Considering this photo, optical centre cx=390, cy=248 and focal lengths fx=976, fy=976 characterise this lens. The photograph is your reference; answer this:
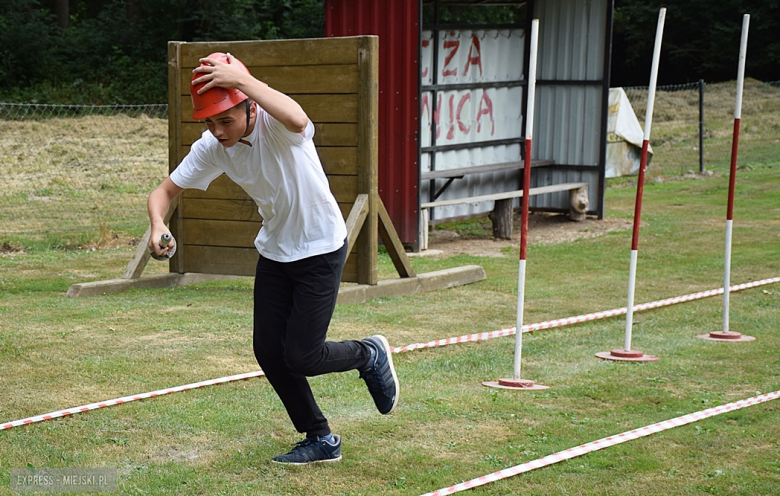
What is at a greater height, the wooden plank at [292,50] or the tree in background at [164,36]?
the tree in background at [164,36]

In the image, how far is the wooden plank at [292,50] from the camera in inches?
319

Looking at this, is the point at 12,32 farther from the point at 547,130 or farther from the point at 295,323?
the point at 295,323

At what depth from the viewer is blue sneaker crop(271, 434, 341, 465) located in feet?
14.2

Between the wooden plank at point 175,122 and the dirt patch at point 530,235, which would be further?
the dirt patch at point 530,235

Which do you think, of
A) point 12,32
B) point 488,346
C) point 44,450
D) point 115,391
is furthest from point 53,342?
point 12,32

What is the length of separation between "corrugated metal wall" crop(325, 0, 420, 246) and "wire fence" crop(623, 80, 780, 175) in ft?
30.1

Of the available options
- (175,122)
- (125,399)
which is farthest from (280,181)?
(175,122)

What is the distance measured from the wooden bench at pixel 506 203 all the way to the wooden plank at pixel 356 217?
2.95 meters

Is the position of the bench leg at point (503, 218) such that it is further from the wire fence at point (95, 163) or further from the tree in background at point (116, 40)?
the tree in background at point (116, 40)

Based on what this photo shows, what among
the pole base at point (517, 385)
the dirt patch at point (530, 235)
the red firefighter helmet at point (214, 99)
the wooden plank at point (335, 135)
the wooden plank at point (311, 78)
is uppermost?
the wooden plank at point (311, 78)

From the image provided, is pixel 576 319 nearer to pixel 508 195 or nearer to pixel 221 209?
pixel 221 209

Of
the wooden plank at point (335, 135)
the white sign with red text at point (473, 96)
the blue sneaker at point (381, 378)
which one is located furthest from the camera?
the white sign with red text at point (473, 96)

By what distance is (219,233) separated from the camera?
8.71m

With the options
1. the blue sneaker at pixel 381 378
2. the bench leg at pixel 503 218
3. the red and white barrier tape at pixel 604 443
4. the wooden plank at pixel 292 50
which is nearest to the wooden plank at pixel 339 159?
the wooden plank at pixel 292 50
